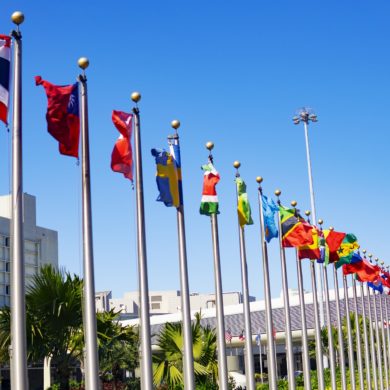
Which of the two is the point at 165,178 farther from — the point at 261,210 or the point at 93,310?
the point at 261,210

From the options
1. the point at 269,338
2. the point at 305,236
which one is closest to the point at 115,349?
the point at 269,338

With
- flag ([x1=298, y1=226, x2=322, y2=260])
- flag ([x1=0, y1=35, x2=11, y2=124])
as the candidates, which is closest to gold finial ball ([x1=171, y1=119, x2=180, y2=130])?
flag ([x1=0, y1=35, x2=11, y2=124])

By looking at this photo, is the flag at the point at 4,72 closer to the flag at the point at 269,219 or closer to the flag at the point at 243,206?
the flag at the point at 243,206

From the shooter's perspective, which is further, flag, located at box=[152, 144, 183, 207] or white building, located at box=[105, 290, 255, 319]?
white building, located at box=[105, 290, 255, 319]

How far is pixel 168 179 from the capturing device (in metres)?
21.0

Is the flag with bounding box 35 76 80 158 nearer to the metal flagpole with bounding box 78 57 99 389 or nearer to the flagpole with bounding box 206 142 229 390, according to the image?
the metal flagpole with bounding box 78 57 99 389

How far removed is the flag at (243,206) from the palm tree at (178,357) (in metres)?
4.94

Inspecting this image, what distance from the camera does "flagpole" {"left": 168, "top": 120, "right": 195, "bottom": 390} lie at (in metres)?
20.1

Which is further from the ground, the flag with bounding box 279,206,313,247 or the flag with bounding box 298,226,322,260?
the flag with bounding box 279,206,313,247

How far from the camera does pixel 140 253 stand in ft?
61.9

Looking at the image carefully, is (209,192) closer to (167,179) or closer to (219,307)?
(167,179)

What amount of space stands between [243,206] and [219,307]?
413 centimetres

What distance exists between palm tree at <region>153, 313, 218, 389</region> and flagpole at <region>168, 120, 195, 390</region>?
22.3ft

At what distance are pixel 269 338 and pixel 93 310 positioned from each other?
11.8 meters
